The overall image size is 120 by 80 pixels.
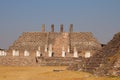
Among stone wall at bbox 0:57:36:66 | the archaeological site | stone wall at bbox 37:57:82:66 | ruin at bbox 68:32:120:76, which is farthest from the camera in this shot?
the archaeological site

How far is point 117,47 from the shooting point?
3250 cm

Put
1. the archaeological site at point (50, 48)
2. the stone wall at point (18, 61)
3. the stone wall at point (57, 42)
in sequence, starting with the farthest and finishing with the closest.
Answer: the stone wall at point (57, 42)
the archaeological site at point (50, 48)
the stone wall at point (18, 61)

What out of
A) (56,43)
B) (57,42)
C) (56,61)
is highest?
(57,42)

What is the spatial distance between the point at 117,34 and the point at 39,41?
42.1m

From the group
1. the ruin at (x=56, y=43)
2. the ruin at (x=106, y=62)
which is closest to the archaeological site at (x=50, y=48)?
the ruin at (x=56, y=43)

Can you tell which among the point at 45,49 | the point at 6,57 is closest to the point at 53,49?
the point at 45,49

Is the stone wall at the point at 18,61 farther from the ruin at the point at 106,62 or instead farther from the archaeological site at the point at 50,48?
the ruin at the point at 106,62

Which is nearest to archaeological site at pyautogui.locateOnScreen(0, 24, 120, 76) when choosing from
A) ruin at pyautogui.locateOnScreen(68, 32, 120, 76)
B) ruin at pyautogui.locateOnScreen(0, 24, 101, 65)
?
ruin at pyautogui.locateOnScreen(0, 24, 101, 65)

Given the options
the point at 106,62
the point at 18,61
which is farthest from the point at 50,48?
the point at 106,62

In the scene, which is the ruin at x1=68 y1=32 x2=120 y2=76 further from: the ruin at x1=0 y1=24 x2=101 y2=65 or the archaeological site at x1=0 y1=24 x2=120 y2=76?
the ruin at x1=0 y1=24 x2=101 y2=65

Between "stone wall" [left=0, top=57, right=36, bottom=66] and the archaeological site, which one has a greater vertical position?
the archaeological site

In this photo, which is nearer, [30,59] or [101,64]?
[101,64]

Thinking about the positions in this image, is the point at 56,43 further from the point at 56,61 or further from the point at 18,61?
the point at 18,61

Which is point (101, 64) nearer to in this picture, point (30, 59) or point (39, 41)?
point (30, 59)
